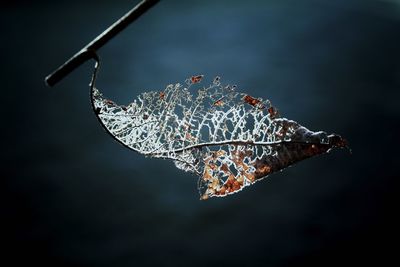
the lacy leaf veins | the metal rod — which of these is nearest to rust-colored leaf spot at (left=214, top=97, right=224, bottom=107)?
the lacy leaf veins

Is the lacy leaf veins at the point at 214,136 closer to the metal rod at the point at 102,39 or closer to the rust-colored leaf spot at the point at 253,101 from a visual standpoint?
the rust-colored leaf spot at the point at 253,101

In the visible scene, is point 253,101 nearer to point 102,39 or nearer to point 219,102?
point 219,102

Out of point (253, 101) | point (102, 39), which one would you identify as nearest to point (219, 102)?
point (253, 101)

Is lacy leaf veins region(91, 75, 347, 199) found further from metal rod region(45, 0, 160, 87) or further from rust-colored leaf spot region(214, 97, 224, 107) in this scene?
metal rod region(45, 0, 160, 87)

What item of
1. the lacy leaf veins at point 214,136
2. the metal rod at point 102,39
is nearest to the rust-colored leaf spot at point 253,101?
the lacy leaf veins at point 214,136

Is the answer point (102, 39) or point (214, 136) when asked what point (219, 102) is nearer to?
point (214, 136)

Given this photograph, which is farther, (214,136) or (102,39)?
(214,136)
